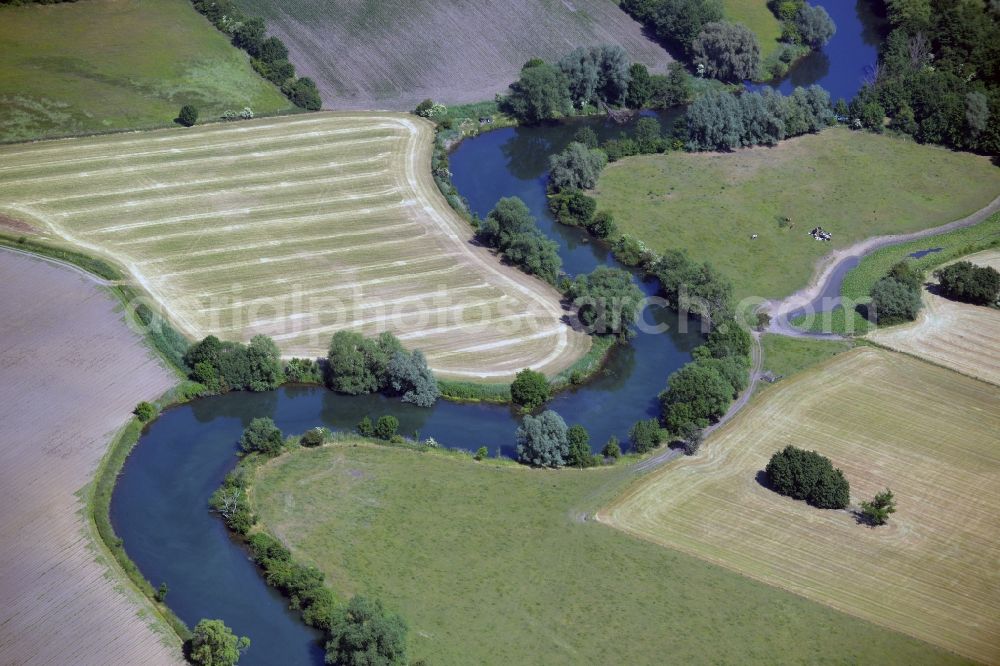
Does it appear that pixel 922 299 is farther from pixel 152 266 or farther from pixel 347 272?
pixel 152 266

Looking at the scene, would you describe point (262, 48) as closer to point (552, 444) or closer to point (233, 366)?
point (233, 366)

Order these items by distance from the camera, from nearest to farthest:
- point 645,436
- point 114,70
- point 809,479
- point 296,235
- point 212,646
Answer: point 212,646 < point 809,479 < point 645,436 < point 296,235 < point 114,70

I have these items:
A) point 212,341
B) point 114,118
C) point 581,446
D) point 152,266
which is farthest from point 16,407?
point 114,118

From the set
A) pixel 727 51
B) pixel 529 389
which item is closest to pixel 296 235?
pixel 529 389

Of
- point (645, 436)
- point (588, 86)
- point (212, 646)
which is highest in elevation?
point (588, 86)

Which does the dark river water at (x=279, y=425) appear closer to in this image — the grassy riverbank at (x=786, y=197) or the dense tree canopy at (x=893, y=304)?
the grassy riverbank at (x=786, y=197)

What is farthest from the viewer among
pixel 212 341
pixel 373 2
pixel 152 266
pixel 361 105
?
pixel 373 2

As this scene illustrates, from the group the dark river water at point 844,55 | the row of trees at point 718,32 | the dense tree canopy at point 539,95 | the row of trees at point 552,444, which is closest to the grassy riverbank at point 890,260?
the row of trees at point 552,444
